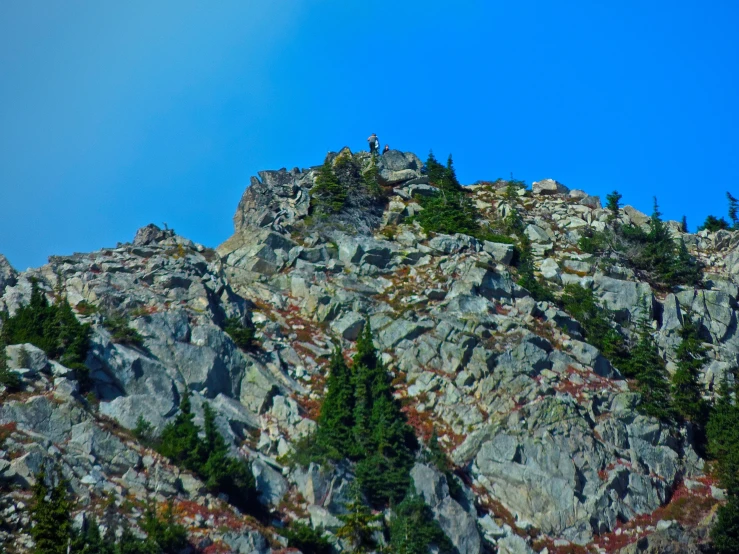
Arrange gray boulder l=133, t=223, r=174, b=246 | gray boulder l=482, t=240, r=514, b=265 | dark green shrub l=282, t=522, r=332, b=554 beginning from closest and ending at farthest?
1. dark green shrub l=282, t=522, r=332, b=554
2. gray boulder l=133, t=223, r=174, b=246
3. gray boulder l=482, t=240, r=514, b=265

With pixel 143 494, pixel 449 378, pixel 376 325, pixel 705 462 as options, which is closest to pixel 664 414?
pixel 705 462

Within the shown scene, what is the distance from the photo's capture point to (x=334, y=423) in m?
50.7

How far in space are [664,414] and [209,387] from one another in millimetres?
31486

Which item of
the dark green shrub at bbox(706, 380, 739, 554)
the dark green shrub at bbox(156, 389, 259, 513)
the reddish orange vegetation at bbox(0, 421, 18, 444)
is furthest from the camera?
the dark green shrub at bbox(706, 380, 739, 554)

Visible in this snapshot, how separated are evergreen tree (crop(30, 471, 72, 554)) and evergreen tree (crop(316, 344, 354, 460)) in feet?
56.4

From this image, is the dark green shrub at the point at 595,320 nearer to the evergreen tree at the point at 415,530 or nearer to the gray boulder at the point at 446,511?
the gray boulder at the point at 446,511

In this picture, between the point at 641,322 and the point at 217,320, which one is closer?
the point at 217,320

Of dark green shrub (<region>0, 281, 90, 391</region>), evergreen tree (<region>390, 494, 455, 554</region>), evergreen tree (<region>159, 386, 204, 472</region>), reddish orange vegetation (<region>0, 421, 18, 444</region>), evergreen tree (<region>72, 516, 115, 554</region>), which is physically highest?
dark green shrub (<region>0, 281, 90, 391</region>)

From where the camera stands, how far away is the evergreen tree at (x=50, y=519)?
110 ft

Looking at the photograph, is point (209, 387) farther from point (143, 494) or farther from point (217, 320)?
point (143, 494)

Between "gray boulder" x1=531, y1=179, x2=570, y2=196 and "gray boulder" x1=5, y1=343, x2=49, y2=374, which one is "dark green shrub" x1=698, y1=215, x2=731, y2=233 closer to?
"gray boulder" x1=531, y1=179, x2=570, y2=196

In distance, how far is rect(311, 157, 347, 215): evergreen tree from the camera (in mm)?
76375

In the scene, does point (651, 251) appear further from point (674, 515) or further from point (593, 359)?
point (674, 515)

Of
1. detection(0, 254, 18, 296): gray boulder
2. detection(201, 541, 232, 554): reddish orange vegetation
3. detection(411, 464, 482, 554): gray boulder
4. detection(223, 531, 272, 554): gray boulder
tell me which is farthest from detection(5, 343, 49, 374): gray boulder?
detection(411, 464, 482, 554): gray boulder
